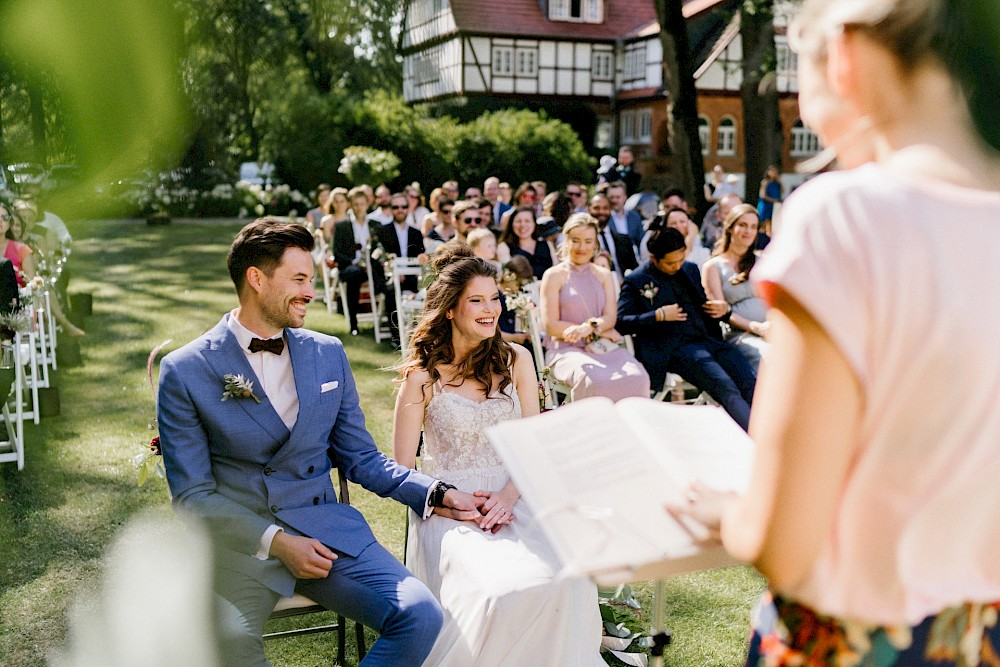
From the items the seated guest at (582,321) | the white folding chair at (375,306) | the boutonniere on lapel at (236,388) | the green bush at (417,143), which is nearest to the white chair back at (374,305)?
the white folding chair at (375,306)

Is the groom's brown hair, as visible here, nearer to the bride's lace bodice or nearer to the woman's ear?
the bride's lace bodice

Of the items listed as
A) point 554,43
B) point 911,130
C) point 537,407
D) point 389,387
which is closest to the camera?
point 911,130

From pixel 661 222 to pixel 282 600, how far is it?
6631 millimetres

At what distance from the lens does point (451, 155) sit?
29.0m

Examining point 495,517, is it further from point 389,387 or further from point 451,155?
point 451,155

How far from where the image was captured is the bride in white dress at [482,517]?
317 centimetres

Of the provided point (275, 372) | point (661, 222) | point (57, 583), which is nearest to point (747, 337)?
point (661, 222)

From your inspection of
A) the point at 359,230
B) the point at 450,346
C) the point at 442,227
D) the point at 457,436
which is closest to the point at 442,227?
the point at 442,227

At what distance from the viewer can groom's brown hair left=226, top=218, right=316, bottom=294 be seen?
3449 millimetres

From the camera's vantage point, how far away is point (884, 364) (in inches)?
46.0

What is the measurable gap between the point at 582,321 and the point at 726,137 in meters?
34.1

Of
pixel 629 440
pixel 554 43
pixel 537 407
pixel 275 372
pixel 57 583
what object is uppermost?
pixel 554 43

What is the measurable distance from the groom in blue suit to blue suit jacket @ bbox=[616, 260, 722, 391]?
3352mm

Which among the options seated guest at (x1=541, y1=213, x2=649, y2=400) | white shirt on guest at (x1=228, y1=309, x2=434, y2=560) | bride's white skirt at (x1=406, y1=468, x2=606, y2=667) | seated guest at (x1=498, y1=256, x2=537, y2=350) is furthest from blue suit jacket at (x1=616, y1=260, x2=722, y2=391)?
white shirt on guest at (x1=228, y1=309, x2=434, y2=560)
